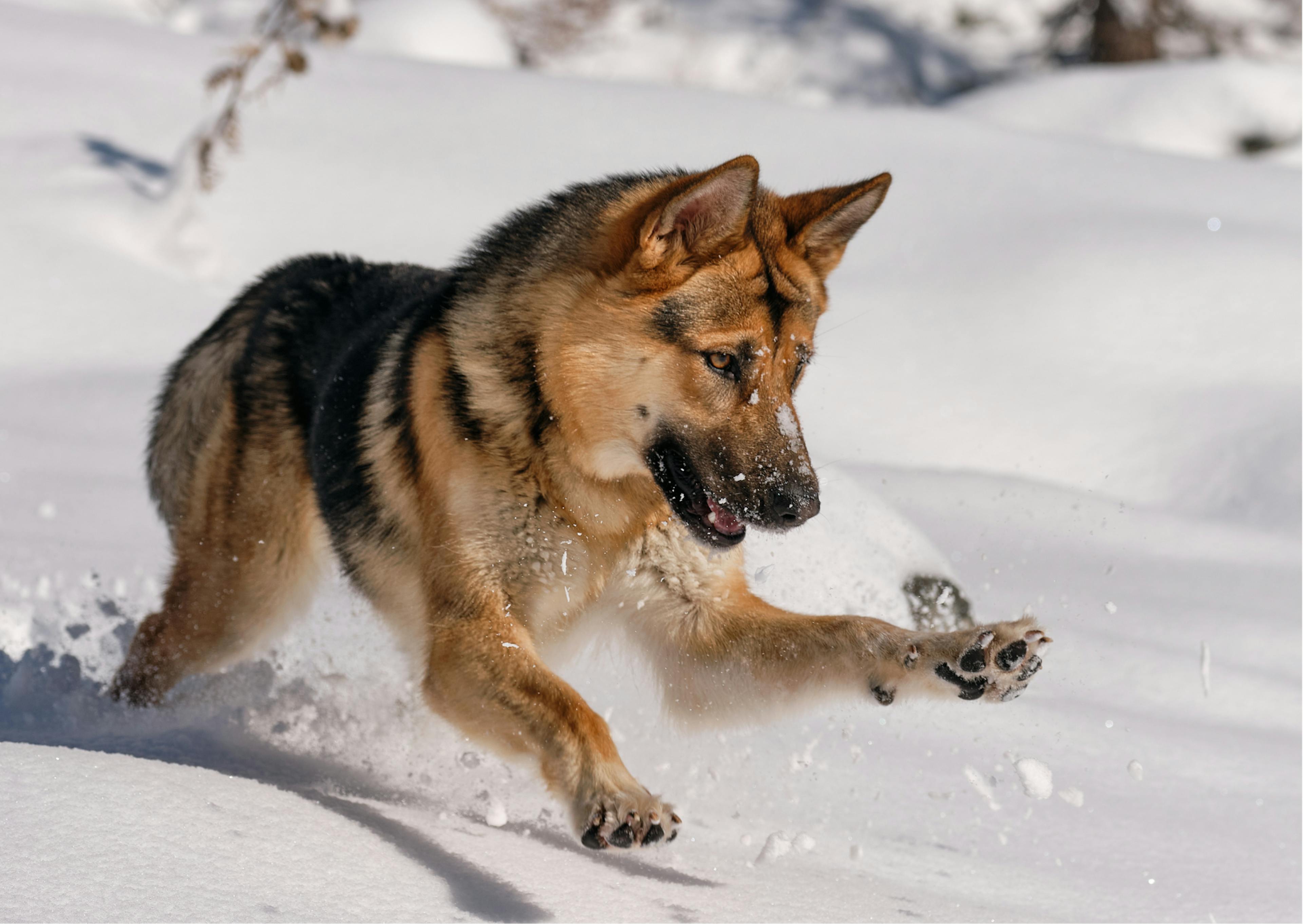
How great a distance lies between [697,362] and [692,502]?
346 millimetres

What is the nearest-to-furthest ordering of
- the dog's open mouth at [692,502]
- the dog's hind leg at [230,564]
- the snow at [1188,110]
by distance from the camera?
the dog's open mouth at [692,502] < the dog's hind leg at [230,564] < the snow at [1188,110]

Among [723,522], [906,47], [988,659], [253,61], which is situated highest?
[906,47]

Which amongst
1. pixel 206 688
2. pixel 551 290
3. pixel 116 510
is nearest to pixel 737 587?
pixel 551 290

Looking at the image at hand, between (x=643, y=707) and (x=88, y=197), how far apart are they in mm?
6844

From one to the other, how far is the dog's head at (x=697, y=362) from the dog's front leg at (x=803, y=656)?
405 millimetres

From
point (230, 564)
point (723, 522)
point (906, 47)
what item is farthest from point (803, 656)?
point (906, 47)

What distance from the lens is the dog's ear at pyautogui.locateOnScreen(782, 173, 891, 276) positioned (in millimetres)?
2996

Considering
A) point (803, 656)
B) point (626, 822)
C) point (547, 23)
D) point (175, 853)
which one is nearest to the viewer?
point (175, 853)

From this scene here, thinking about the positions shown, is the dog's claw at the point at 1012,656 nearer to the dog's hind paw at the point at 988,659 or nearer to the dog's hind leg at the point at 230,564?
the dog's hind paw at the point at 988,659

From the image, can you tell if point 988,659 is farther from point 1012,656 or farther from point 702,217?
point 702,217

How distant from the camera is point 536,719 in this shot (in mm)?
2635

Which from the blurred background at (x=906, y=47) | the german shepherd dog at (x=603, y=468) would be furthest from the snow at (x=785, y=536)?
the blurred background at (x=906, y=47)

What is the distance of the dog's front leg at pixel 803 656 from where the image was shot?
2697 millimetres

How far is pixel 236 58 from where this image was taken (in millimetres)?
10453
